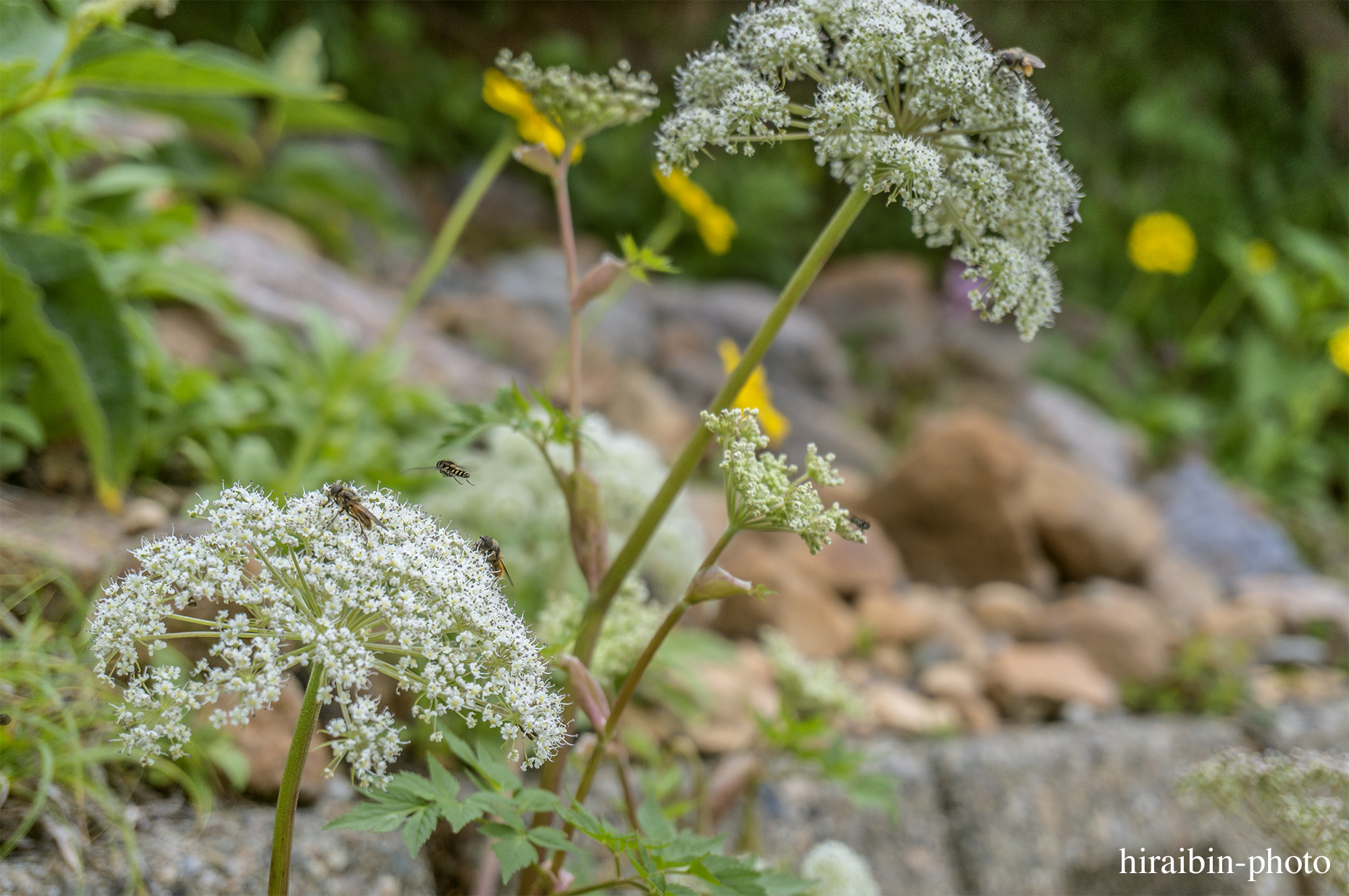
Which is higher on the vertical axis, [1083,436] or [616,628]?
[1083,436]

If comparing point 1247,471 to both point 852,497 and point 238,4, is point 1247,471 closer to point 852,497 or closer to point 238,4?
point 852,497

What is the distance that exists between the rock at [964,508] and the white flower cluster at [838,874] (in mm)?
2759

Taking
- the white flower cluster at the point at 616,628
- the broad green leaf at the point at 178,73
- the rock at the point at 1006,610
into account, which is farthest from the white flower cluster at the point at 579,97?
the rock at the point at 1006,610

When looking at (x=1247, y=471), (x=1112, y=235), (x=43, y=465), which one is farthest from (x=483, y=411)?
(x=1112, y=235)

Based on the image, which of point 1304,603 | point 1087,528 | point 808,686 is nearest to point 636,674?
point 808,686

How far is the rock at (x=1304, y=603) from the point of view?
3912 mm

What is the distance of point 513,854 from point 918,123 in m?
1.04

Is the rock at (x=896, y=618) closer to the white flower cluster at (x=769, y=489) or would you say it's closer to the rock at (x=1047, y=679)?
the rock at (x=1047, y=679)

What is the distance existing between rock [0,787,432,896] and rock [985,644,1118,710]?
86.1 inches

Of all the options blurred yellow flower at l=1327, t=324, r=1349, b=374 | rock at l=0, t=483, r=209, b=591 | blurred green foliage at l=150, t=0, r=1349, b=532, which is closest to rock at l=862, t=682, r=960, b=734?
rock at l=0, t=483, r=209, b=591

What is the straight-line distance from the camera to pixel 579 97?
1367 mm

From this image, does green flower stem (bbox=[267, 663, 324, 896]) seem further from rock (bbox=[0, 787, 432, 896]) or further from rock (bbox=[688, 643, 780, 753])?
rock (bbox=[688, 643, 780, 753])

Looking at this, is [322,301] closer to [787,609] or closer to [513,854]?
[787,609]

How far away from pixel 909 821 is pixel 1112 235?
7.41 metres
